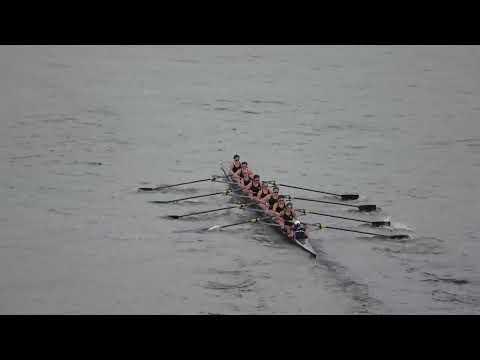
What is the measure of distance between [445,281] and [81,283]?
6302 millimetres

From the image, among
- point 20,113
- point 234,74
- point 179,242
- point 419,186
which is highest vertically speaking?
point 234,74

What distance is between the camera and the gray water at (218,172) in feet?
44.5

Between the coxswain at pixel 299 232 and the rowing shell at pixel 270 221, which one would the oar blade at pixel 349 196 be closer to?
the rowing shell at pixel 270 221

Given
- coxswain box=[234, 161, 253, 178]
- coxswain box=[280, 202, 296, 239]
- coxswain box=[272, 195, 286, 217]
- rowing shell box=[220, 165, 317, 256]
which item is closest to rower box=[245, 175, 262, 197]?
rowing shell box=[220, 165, 317, 256]

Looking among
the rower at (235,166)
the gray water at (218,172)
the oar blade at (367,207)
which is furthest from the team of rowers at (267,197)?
the oar blade at (367,207)

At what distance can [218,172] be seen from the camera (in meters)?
20.1

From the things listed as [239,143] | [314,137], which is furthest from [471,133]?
[239,143]

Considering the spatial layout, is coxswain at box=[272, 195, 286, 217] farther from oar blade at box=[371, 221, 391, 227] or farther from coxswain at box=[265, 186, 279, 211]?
oar blade at box=[371, 221, 391, 227]

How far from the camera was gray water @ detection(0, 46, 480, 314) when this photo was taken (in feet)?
44.5

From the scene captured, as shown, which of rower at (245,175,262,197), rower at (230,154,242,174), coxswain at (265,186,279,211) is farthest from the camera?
rower at (230,154,242,174)

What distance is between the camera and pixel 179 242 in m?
15.5

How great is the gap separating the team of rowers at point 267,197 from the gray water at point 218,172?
395 millimetres

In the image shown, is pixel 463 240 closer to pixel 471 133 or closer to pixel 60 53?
pixel 471 133

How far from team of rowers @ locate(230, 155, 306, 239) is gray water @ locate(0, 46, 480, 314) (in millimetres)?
395
